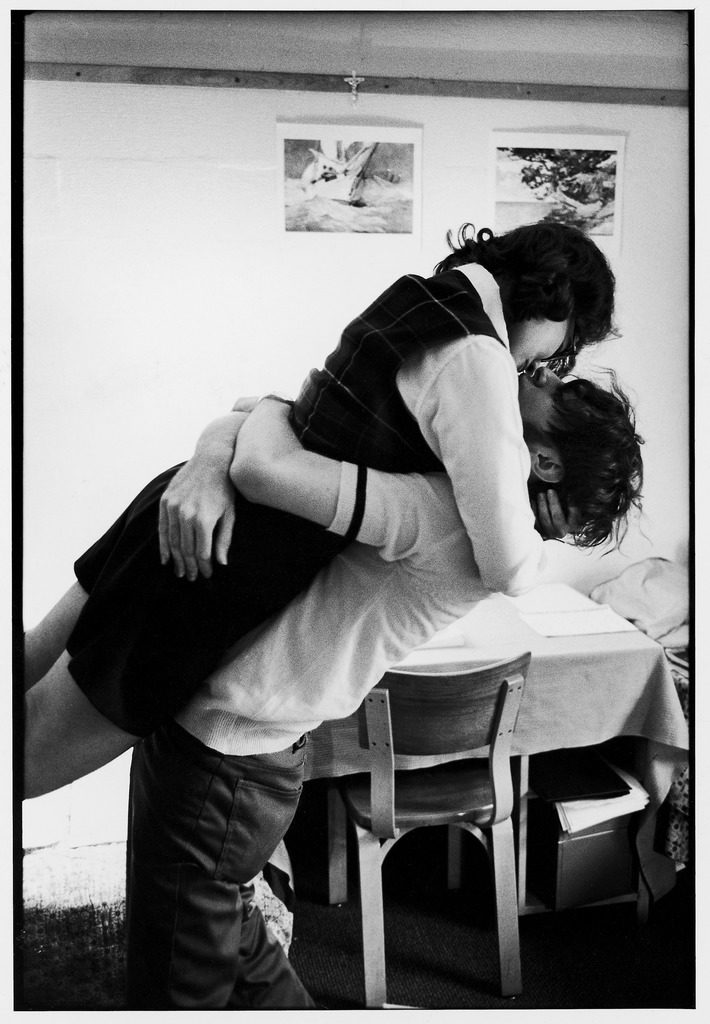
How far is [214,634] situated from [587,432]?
2.08ft

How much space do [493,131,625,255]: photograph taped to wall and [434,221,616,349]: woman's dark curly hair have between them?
0.03 metres

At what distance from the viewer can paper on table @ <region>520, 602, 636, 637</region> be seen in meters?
1.50

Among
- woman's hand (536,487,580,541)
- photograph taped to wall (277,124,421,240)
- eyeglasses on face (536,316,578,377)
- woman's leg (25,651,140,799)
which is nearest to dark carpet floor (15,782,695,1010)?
woman's leg (25,651,140,799)

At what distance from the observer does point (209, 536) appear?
49.0 inches

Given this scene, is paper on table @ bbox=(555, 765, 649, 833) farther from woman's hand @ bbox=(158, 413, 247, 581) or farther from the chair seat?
woman's hand @ bbox=(158, 413, 247, 581)

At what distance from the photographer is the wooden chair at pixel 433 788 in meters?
1.43

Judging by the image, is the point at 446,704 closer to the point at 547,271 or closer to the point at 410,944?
the point at 410,944

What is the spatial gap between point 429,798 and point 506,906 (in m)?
0.22

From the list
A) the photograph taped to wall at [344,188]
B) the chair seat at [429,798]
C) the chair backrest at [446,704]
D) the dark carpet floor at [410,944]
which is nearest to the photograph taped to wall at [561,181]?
the photograph taped to wall at [344,188]

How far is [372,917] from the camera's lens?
1.45 metres

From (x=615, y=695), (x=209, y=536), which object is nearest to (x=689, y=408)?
(x=615, y=695)

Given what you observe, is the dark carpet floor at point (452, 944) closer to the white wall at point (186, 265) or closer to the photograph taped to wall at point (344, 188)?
the white wall at point (186, 265)

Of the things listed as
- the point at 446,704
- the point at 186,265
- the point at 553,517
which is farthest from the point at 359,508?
the point at 186,265
